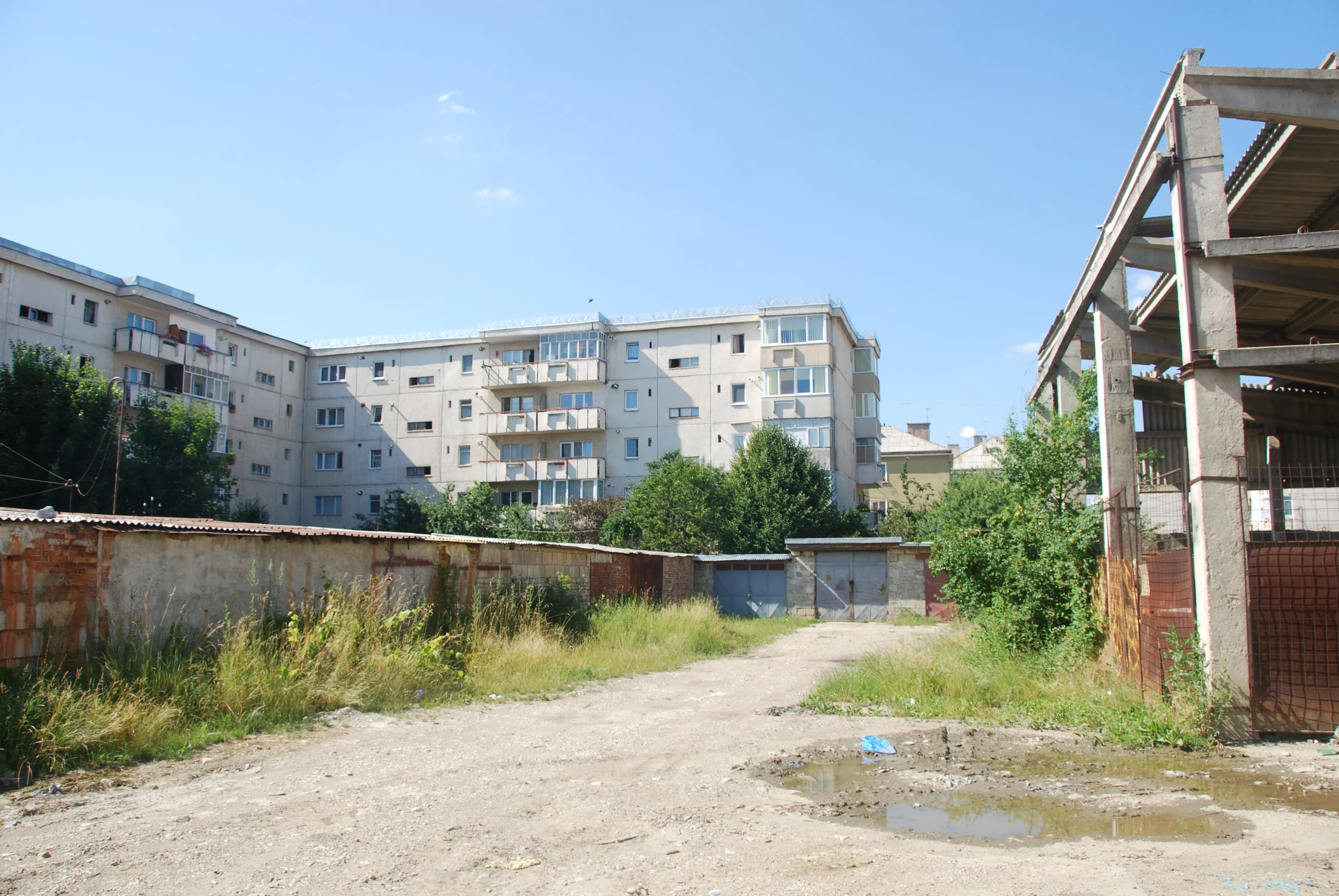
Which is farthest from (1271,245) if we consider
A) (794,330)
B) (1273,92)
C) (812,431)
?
(794,330)

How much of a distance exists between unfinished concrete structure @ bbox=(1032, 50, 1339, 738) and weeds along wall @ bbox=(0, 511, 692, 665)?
33.8 ft

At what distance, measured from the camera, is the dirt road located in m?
4.84

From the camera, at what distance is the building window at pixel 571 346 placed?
44438mm

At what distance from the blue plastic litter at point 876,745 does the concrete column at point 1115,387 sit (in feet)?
18.7

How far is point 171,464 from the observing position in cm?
3256

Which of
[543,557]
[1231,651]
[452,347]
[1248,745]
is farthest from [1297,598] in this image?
[452,347]

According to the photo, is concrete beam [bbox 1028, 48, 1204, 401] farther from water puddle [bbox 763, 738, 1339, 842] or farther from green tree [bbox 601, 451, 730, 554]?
green tree [bbox 601, 451, 730, 554]

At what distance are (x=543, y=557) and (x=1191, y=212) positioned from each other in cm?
1376

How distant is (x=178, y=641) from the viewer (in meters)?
10.1

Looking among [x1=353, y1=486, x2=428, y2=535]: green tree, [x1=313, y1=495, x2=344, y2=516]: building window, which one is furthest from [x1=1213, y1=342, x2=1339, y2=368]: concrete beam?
[x1=313, y1=495, x2=344, y2=516]: building window

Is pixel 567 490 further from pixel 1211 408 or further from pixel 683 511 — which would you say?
pixel 1211 408

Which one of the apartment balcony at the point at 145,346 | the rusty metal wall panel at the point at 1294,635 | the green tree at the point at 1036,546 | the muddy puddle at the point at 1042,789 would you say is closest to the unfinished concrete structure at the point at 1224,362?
the rusty metal wall panel at the point at 1294,635

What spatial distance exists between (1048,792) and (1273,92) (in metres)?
7.38

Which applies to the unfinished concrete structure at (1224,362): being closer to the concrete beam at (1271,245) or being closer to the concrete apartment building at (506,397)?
the concrete beam at (1271,245)
